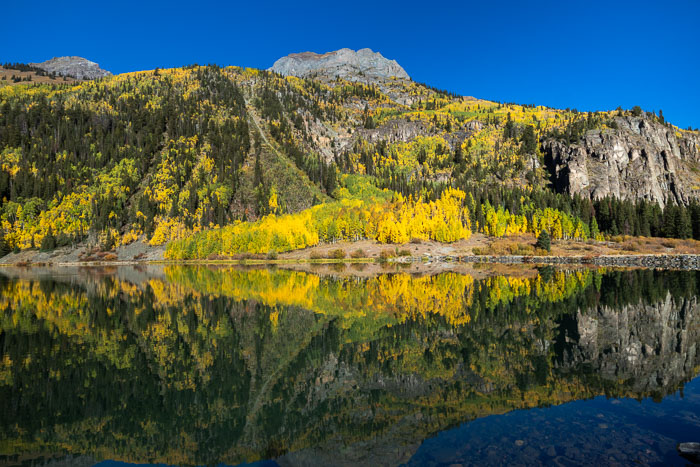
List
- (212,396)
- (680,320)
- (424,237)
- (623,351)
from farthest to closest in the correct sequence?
(424,237)
(680,320)
(623,351)
(212,396)

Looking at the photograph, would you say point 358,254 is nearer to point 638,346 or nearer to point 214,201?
point 214,201

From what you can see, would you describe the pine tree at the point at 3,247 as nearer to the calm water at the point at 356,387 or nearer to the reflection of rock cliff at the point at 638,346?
the calm water at the point at 356,387

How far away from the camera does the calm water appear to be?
1121cm

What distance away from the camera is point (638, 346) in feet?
64.8

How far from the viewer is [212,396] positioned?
580 inches

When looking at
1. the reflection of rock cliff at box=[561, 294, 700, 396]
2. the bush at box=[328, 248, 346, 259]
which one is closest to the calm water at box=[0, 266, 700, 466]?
the reflection of rock cliff at box=[561, 294, 700, 396]

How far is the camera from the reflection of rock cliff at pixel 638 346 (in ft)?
52.3

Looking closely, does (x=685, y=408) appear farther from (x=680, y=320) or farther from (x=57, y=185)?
(x=57, y=185)

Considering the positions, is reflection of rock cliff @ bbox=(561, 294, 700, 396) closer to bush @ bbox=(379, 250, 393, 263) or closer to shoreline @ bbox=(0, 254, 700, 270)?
shoreline @ bbox=(0, 254, 700, 270)

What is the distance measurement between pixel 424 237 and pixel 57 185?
486 feet

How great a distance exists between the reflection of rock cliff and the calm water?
109mm

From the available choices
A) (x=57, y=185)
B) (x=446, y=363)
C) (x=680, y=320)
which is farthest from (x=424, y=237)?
(x=57, y=185)

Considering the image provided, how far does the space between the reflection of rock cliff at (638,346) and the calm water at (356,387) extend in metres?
0.11

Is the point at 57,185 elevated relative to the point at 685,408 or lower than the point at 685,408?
elevated
